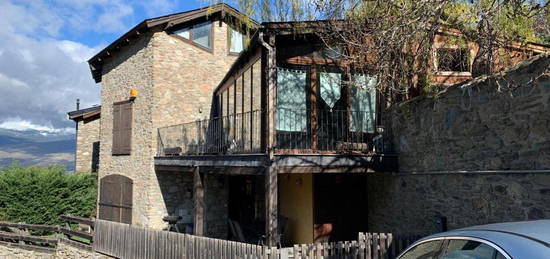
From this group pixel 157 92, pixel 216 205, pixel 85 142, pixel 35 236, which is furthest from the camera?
pixel 85 142

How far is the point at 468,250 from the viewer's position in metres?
2.87

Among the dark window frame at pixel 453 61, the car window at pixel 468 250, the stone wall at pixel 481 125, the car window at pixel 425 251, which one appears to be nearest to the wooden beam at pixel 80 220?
the stone wall at pixel 481 125

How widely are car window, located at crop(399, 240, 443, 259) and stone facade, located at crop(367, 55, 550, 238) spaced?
3010mm

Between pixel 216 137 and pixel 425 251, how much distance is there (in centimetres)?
780

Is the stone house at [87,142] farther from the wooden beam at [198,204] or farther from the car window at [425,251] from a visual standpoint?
the car window at [425,251]

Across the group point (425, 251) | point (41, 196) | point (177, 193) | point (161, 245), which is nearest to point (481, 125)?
point (425, 251)

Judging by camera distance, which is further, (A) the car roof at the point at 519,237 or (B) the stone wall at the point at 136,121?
(B) the stone wall at the point at 136,121

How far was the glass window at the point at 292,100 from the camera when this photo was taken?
8.90 m

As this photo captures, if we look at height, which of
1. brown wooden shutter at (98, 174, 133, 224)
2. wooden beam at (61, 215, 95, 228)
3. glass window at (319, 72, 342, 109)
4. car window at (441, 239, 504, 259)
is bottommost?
wooden beam at (61, 215, 95, 228)

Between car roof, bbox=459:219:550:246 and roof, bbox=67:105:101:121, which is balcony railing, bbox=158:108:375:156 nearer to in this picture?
car roof, bbox=459:219:550:246

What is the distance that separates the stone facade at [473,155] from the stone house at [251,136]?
0.05m

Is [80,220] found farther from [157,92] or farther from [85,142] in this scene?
[85,142]

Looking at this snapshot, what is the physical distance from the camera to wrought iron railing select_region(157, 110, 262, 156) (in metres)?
9.47

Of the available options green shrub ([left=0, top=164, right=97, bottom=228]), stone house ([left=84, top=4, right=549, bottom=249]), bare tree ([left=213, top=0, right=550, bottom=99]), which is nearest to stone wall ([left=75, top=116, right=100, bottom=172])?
green shrub ([left=0, top=164, right=97, bottom=228])
